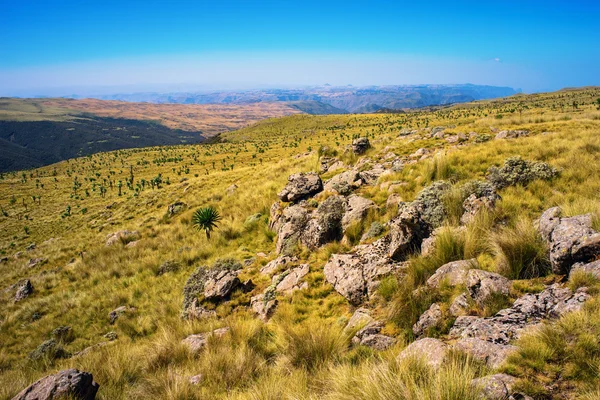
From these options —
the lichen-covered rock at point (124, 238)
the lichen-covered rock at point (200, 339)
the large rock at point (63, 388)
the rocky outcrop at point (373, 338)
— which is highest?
the rocky outcrop at point (373, 338)

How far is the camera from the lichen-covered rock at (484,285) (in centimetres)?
462

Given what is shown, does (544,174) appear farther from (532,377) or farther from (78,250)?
(78,250)

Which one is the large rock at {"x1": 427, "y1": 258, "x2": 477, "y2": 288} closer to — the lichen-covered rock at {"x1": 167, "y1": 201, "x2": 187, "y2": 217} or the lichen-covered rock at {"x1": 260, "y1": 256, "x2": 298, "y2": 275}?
the lichen-covered rock at {"x1": 260, "y1": 256, "x2": 298, "y2": 275}

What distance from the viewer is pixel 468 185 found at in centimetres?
813

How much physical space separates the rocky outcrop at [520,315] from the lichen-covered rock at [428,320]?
13.2 inches

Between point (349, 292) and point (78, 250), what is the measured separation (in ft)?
77.1

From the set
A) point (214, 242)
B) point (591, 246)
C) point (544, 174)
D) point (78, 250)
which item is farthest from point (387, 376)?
point (78, 250)

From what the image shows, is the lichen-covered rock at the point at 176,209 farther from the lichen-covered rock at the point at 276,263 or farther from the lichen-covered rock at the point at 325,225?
the lichen-covered rock at the point at 325,225

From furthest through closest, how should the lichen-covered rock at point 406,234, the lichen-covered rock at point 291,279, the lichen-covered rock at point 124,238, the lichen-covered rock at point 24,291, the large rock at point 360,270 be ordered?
the lichen-covered rock at point 124,238 < the lichen-covered rock at point 24,291 < the lichen-covered rock at point 291,279 < the lichen-covered rock at point 406,234 < the large rock at point 360,270

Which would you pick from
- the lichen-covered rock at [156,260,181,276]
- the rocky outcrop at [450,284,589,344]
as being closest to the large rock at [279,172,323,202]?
the lichen-covered rock at [156,260,181,276]

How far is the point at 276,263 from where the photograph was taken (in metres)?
9.61

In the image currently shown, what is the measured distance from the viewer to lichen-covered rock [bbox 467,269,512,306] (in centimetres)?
462

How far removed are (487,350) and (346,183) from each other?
8802 mm

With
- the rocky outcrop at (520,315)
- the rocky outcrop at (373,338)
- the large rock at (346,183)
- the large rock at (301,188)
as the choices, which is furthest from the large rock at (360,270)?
the large rock at (301,188)
